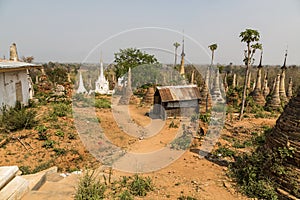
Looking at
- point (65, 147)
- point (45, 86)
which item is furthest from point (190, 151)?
point (45, 86)

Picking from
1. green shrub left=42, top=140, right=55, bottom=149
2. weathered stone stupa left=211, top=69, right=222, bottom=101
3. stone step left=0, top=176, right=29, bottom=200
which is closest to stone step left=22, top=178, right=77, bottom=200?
stone step left=0, top=176, right=29, bottom=200

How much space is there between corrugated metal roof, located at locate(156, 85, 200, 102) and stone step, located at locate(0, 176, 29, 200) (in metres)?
10.0

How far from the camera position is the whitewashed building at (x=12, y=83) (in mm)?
8773

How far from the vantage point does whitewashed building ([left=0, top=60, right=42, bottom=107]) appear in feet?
28.8

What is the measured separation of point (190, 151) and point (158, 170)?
2246 mm

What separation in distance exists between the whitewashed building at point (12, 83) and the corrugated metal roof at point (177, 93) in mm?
7950

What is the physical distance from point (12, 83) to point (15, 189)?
844 cm

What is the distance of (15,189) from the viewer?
10.5 feet

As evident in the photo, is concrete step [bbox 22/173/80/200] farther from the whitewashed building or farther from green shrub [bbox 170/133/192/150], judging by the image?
the whitewashed building

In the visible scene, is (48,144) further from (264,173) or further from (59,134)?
(264,173)

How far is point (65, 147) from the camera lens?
23.3 feet

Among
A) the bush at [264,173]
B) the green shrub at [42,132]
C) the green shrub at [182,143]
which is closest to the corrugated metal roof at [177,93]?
the green shrub at [182,143]

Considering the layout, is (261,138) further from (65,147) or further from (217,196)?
(65,147)

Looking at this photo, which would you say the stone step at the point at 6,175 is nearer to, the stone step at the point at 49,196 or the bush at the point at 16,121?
the stone step at the point at 49,196
